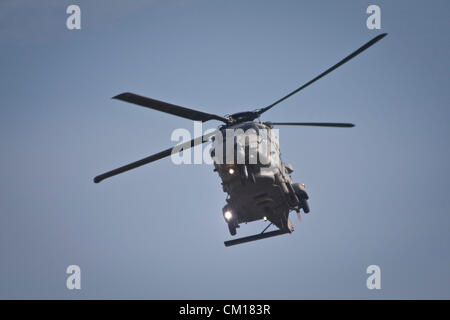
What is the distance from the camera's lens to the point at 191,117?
31.4 m

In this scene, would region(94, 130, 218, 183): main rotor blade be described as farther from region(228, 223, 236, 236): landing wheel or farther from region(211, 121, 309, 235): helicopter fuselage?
region(228, 223, 236, 236): landing wheel

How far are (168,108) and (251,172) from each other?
4.34 meters

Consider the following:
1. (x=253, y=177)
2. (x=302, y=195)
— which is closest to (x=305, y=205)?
(x=302, y=195)

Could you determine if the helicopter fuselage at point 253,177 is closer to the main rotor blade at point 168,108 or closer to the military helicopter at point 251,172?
the military helicopter at point 251,172

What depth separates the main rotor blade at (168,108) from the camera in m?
28.5

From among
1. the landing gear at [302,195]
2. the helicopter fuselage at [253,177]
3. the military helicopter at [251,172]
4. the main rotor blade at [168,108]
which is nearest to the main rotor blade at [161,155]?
the military helicopter at [251,172]

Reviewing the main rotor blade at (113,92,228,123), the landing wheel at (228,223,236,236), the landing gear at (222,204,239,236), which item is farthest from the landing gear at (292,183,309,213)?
the main rotor blade at (113,92,228,123)

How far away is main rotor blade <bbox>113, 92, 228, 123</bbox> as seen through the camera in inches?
1123

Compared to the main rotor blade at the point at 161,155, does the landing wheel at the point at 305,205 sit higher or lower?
lower
